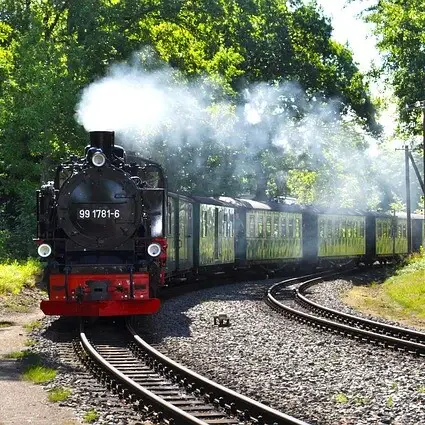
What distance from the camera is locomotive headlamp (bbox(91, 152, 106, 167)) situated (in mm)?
15742

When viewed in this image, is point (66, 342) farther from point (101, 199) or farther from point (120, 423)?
point (120, 423)

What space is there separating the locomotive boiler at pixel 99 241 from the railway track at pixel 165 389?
1.41 m

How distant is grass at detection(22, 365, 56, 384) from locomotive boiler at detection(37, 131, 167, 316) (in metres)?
3.86

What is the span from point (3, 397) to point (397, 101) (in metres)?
33.8

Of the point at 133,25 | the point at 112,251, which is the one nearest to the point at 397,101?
the point at 133,25

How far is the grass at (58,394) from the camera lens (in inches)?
393

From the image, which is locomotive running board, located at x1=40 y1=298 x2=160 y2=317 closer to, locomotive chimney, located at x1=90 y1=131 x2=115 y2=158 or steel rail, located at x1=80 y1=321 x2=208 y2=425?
steel rail, located at x1=80 y1=321 x2=208 y2=425

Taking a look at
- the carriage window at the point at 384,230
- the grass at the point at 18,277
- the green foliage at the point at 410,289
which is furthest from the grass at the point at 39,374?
the carriage window at the point at 384,230

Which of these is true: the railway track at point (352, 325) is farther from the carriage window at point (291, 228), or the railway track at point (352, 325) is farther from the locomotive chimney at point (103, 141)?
the carriage window at point (291, 228)

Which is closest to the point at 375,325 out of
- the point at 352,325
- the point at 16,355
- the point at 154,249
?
the point at 352,325

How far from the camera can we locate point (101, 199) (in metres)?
16.0

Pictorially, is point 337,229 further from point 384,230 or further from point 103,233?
point 103,233

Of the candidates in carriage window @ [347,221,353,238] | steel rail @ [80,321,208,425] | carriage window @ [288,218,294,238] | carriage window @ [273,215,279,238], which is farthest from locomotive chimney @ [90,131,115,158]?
carriage window @ [347,221,353,238]

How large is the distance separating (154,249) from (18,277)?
25.9 feet
